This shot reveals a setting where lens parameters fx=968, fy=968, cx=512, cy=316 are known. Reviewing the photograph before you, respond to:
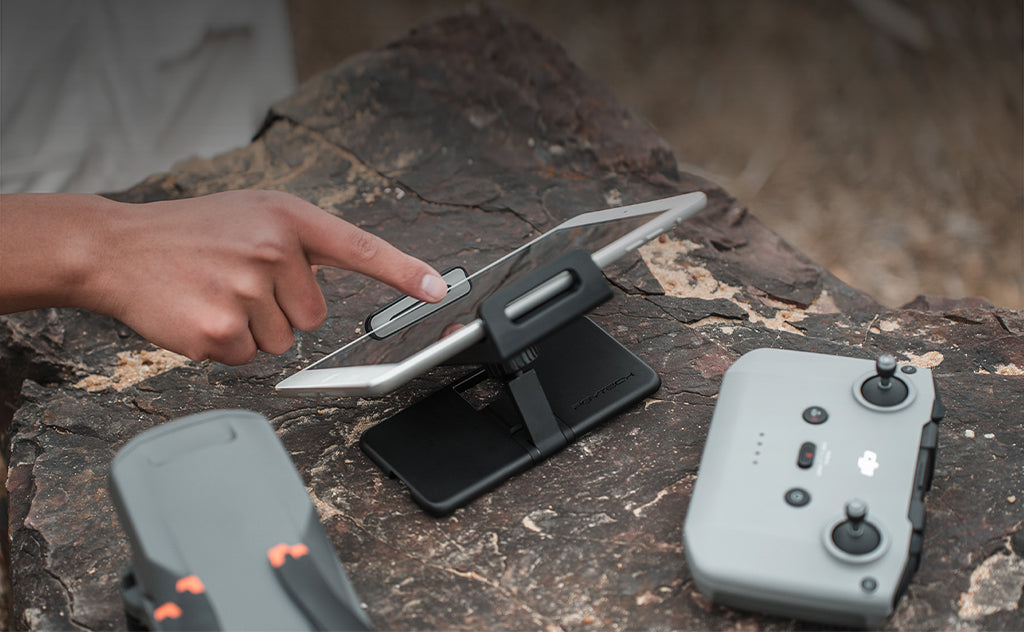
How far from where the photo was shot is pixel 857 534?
3.03ft

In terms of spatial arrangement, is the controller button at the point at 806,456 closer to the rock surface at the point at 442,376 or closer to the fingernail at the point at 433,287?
the rock surface at the point at 442,376

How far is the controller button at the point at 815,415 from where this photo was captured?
108 cm

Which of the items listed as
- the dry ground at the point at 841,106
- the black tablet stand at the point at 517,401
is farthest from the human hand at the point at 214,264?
the dry ground at the point at 841,106

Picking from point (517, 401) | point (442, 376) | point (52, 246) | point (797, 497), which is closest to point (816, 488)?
point (797, 497)

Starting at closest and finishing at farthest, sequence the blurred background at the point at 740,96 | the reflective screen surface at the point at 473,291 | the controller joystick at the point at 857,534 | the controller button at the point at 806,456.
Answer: the controller joystick at the point at 857,534, the controller button at the point at 806,456, the reflective screen surface at the point at 473,291, the blurred background at the point at 740,96

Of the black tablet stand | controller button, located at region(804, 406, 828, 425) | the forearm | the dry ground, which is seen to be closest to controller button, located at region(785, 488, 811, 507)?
controller button, located at region(804, 406, 828, 425)

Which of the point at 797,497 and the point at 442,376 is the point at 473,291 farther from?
the point at 797,497

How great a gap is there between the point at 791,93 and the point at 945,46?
55 cm

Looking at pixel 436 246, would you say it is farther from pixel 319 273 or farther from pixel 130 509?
pixel 130 509

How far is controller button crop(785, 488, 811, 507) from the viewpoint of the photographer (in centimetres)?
98

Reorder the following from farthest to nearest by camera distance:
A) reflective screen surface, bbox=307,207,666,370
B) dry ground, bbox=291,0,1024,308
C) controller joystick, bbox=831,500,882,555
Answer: dry ground, bbox=291,0,1024,308, reflective screen surface, bbox=307,207,666,370, controller joystick, bbox=831,500,882,555

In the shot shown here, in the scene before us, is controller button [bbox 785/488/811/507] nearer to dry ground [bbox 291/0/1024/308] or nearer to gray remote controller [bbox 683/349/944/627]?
gray remote controller [bbox 683/349/944/627]

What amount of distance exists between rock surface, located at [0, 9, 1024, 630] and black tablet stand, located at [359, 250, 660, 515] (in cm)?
4

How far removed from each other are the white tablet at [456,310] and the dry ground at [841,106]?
6.09ft
